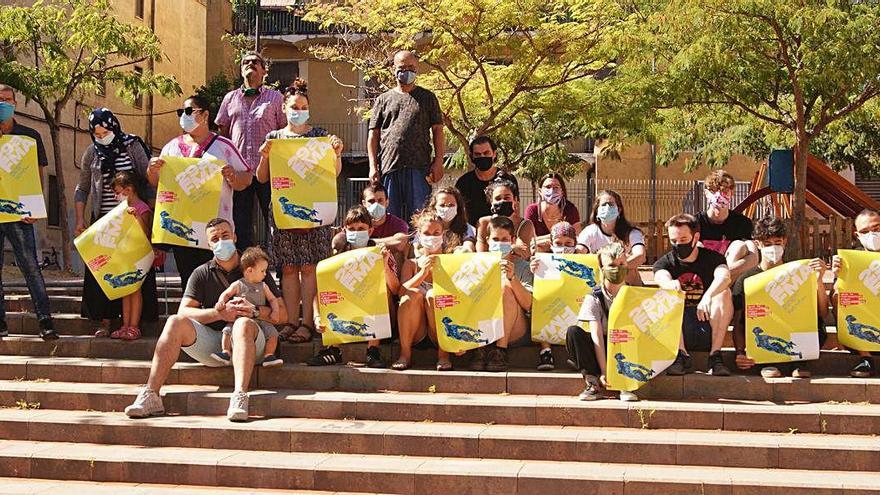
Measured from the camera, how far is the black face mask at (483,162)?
10.1 meters

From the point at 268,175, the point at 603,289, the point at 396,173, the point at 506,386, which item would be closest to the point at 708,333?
the point at 603,289

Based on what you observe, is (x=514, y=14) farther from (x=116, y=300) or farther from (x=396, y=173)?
(x=116, y=300)

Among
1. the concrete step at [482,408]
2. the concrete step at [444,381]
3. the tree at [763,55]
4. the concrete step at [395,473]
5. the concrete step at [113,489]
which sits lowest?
the concrete step at [113,489]

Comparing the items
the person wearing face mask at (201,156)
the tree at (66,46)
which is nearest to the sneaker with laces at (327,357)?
the person wearing face mask at (201,156)

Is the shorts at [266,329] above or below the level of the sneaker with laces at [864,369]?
above

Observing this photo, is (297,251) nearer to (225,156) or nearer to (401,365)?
(225,156)

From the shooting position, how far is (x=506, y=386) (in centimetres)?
843

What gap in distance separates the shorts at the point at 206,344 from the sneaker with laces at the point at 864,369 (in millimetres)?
4579

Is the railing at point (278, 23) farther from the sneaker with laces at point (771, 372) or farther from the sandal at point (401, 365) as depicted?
the sneaker with laces at point (771, 372)

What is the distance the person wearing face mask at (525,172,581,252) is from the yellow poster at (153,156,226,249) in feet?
9.27

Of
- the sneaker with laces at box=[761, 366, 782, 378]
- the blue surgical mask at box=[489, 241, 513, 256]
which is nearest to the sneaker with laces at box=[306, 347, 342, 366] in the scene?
the blue surgical mask at box=[489, 241, 513, 256]

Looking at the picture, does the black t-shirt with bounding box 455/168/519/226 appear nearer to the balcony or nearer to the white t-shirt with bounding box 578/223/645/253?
the white t-shirt with bounding box 578/223/645/253

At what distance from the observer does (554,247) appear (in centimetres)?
895

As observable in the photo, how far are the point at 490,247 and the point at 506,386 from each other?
1130 mm
